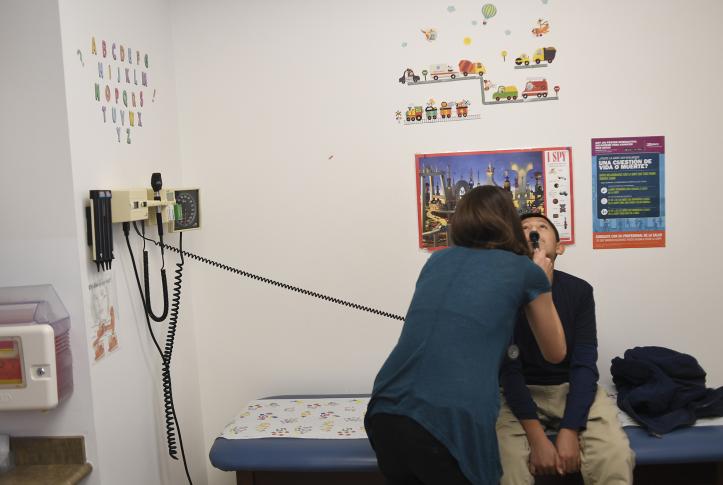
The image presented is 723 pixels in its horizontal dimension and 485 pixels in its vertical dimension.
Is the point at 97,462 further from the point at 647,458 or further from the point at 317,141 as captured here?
the point at 647,458

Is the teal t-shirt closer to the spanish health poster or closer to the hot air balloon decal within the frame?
the spanish health poster

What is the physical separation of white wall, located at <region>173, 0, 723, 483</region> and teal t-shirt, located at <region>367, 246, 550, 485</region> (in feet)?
3.66

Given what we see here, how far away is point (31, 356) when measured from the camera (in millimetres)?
1934

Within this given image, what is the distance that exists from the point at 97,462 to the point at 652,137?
7.66 feet

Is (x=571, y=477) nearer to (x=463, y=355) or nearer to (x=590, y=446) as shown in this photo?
(x=590, y=446)

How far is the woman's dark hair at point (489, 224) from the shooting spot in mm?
1946

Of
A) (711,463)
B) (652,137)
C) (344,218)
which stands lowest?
(711,463)

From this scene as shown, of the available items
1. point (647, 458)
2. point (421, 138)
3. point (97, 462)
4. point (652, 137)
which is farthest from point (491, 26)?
point (97, 462)

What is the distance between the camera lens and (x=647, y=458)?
2285mm

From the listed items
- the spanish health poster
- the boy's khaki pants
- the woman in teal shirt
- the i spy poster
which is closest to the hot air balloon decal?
the i spy poster

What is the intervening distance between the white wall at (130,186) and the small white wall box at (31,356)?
0.41 ft

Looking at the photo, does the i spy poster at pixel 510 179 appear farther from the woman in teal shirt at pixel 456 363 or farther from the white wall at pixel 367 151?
the woman in teal shirt at pixel 456 363

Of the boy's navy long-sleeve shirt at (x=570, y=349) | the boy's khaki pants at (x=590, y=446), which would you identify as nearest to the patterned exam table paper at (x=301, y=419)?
the boy's khaki pants at (x=590, y=446)

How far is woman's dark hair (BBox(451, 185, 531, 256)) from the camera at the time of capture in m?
1.95
